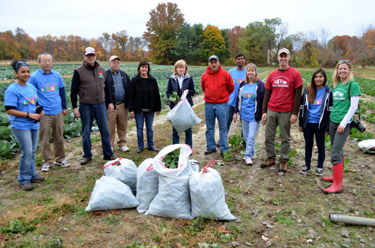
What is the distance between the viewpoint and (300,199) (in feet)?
12.7

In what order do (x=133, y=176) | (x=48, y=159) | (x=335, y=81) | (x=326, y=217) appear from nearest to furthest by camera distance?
1. (x=326, y=217)
2. (x=133, y=176)
3. (x=335, y=81)
4. (x=48, y=159)

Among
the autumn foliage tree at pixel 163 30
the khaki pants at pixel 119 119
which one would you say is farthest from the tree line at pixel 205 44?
the khaki pants at pixel 119 119

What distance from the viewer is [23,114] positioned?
391 cm

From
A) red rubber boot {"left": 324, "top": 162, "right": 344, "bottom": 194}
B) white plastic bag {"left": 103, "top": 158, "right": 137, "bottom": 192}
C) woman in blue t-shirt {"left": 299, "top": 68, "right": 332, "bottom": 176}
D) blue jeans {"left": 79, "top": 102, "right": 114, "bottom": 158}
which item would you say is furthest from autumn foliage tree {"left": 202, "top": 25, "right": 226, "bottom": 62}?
white plastic bag {"left": 103, "top": 158, "right": 137, "bottom": 192}

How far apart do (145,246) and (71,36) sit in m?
99.2

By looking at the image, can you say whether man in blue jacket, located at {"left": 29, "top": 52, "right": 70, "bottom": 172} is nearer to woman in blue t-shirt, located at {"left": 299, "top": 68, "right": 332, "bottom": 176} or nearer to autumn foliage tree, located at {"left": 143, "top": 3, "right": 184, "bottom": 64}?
woman in blue t-shirt, located at {"left": 299, "top": 68, "right": 332, "bottom": 176}

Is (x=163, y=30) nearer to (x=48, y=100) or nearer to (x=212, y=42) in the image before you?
(x=212, y=42)

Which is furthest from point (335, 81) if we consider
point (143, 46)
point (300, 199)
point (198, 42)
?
point (143, 46)

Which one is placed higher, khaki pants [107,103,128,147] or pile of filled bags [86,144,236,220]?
khaki pants [107,103,128,147]

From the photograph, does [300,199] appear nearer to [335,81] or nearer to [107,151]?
[335,81]

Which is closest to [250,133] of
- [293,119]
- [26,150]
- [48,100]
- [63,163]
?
[293,119]

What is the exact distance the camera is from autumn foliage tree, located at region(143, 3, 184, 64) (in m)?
60.3

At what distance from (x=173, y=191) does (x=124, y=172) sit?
37.6 inches

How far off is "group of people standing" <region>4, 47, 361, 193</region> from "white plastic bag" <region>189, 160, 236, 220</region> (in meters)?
2.02
